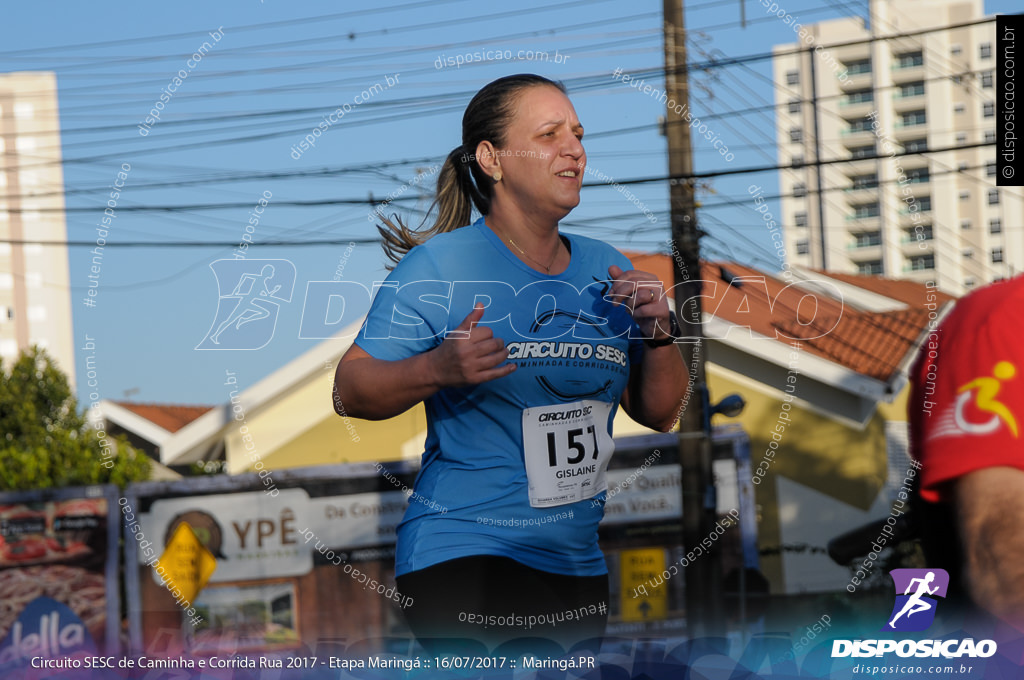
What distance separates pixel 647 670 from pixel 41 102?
2.94 meters

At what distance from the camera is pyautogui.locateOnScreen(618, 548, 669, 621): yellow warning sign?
294 inches

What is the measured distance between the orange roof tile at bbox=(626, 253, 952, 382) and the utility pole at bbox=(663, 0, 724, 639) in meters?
0.09

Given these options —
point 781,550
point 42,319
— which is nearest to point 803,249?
point 781,550

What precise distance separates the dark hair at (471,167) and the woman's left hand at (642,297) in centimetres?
42

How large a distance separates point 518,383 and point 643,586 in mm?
6775

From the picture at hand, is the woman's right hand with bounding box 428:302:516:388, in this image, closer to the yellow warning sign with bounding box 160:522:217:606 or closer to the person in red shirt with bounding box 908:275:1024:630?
the person in red shirt with bounding box 908:275:1024:630

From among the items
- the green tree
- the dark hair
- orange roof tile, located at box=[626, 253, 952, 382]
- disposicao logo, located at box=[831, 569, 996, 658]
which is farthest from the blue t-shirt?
the green tree

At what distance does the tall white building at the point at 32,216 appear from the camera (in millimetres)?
3771

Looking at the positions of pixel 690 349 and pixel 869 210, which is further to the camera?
pixel 869 210

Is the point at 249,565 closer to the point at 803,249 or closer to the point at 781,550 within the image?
the point at 781,550

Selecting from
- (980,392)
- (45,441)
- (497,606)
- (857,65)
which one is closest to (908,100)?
(857,65)

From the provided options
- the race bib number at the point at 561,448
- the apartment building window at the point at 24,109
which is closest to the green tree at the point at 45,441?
the apartment building window at the point at 24,109

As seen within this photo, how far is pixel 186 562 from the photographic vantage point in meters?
6.35

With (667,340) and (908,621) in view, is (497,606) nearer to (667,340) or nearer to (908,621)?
(667,340)
